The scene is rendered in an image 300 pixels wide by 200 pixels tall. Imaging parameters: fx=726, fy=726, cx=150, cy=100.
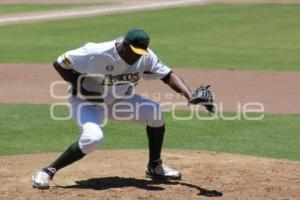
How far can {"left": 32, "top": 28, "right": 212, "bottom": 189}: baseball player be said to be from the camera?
671 cm

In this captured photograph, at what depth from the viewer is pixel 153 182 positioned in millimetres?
7344

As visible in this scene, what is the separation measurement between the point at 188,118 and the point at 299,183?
13.1 ft

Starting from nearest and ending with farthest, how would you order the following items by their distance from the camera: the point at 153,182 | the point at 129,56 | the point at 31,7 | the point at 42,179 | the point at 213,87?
1. the point at 129,56
2. the point at 42,179
3. the point at 153,182
4. the point at 213,87
5. the point at 31,7

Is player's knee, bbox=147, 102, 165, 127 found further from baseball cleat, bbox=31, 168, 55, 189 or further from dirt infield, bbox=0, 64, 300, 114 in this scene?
dirt infield, bbox=0, 64, 300, 114

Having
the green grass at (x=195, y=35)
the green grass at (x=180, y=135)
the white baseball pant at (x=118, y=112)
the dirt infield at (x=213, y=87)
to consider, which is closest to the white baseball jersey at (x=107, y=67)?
the white baseball pant at (x=118, y=112)

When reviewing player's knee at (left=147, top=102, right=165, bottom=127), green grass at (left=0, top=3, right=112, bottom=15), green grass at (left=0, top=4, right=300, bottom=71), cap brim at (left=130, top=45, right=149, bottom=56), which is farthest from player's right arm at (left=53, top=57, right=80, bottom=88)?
green grass at (left=0, top=3, right=112, bottom=15)

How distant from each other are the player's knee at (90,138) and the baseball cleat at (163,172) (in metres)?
0.96

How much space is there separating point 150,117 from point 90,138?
80 centimetres

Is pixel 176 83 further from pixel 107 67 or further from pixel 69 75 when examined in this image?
pixel 69 75

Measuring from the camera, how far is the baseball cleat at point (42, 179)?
6.83 m

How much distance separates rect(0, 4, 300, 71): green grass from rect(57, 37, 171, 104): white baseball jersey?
9.66 metres

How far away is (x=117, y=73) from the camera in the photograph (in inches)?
269

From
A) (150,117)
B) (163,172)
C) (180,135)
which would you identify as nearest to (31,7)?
(180,135)

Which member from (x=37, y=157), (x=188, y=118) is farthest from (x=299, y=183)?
(x=188, y=118)
